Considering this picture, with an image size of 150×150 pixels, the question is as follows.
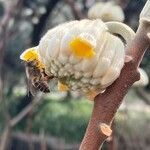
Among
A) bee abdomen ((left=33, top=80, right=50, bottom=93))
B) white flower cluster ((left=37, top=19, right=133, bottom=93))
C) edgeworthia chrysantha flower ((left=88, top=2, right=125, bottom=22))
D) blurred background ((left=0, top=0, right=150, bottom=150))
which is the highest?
white flower cluster ((left=37, top=19, right=133, bottom=93))

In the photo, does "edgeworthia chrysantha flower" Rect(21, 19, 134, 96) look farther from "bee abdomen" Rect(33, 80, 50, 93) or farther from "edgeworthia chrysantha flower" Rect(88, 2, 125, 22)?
"edgeworthia chrysantha flower" Rect(88, 2, 125, 22)

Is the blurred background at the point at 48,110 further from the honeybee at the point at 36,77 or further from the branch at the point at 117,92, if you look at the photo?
the branch at the point at 117,92

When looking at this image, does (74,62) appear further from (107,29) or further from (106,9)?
(106,9)

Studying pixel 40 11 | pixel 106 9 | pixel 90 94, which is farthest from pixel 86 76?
pixel 40 11

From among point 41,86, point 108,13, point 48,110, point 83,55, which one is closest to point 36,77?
point 41,86

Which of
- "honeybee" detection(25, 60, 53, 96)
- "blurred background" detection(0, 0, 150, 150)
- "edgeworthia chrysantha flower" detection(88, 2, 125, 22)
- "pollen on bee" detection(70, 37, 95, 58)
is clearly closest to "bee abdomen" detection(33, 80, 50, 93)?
"honeybee" detection(25, 60, 53, 96)

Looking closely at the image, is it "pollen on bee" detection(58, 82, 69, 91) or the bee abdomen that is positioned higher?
"pollen on bee" detection(58, 82, 69, 91)

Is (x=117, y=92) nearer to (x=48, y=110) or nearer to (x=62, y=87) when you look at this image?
(x=62, y=87)
